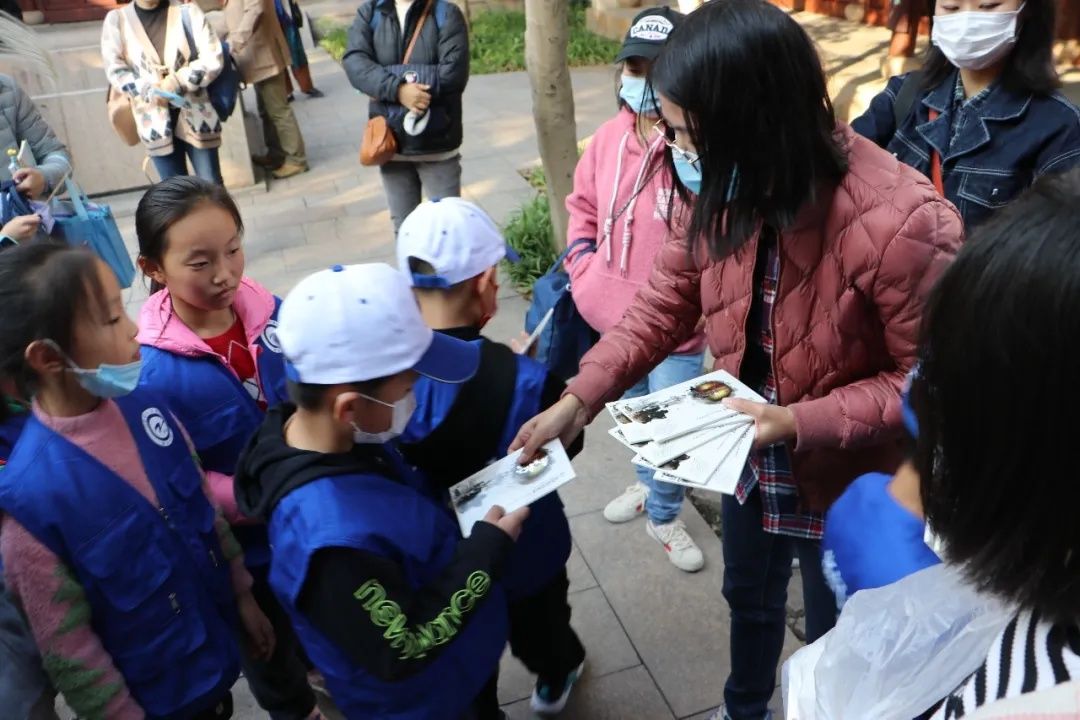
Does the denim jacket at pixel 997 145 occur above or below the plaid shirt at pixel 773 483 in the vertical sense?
above

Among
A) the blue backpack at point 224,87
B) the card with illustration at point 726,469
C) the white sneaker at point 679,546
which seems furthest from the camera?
the blue backpack at point 224,87

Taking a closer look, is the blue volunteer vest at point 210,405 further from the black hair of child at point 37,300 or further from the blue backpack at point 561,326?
the blue backpack at point 561,326

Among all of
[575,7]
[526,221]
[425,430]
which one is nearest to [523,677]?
[425,430]

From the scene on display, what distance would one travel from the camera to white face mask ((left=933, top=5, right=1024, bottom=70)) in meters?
2.39

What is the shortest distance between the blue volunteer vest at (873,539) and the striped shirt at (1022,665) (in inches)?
10.1

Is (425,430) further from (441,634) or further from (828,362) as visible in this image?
(828,362)

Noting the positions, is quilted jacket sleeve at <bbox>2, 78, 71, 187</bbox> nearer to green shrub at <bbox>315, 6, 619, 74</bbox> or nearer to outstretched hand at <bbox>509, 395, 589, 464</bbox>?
outstretched hand at <bbox>509, 395, 589, 464</bbox>

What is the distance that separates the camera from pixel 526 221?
228 inches

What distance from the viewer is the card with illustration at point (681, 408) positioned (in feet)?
5.65

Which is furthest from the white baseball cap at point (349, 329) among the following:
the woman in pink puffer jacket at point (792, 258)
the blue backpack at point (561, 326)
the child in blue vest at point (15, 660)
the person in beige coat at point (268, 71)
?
the person in beige coat at point (268, 71)

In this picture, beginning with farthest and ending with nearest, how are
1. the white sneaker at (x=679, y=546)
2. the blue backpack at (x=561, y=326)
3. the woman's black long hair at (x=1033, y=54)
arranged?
the white sneaker at (x=679, y=546), the blue backpack at (x=561, y=326), the woman's black long hair at (x=1033, y=54)

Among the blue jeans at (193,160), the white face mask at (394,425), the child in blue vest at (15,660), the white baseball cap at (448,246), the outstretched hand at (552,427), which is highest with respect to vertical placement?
the white baseball cap at (448,246)

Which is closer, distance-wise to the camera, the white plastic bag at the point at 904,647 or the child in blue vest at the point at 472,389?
the white plastic bag at the point at 904,647

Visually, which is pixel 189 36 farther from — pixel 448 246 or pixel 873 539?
pixel 873 539
